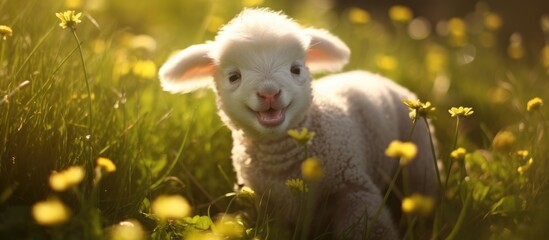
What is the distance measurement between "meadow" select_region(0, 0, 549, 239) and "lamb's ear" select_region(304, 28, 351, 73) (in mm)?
689

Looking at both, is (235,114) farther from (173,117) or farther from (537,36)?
(537,36)

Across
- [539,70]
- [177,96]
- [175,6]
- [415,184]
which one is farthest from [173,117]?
[175,6]

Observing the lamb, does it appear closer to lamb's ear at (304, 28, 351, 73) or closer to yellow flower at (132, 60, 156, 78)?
lamb's ear at (304, 28, 351, 73)

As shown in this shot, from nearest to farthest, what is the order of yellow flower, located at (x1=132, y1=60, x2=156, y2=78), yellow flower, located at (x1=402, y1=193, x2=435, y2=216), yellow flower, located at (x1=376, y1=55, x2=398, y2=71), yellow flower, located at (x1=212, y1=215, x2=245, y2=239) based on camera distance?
yellow flower, located at (x1=402, y1=193, x2=435, y2=216)
yellow flower, located at (x1=212, y1=215, x2=245, y2=239)
yellow flower, located at (x1=132, y1=60, x2=156, y2=78)
yellow flower, located at (x1=376, y1=55, x2=398, y2=71)

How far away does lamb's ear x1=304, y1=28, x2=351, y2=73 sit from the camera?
3.42m

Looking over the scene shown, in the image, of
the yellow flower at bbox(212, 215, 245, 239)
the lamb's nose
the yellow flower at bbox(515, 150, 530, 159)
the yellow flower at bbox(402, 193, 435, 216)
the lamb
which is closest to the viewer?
the yellow flower at bbox(402, 193, 435, 216)

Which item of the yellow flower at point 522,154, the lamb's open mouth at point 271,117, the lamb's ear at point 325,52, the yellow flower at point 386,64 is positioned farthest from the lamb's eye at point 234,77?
the yellow flower at point 386,64

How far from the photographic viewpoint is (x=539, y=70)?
5.21 m

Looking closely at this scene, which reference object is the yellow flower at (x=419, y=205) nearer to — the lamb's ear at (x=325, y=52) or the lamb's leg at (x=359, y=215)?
the lamb's leg at (x=359, y=215)

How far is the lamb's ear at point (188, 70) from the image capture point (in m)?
3.23

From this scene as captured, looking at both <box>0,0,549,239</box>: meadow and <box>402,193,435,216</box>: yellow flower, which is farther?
<box>0,0,549,239</box>: meadow

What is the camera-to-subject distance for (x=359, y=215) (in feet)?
9.89

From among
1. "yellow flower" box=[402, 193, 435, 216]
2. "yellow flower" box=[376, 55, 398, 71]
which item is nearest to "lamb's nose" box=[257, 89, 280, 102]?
"yellow flower" box=[402, 193, 435, 216]

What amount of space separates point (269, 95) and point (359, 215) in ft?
2.42
